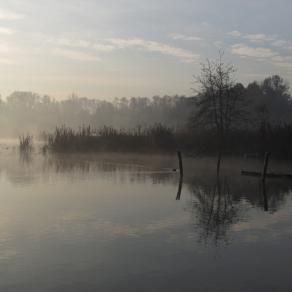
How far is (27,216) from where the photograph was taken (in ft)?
33.3

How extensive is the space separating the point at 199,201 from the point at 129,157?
58.6ft

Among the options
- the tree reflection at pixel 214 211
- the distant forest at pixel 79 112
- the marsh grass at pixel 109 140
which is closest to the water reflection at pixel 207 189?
the tree reflection at pixel 214 211

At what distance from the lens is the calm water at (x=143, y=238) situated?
613 centimetres

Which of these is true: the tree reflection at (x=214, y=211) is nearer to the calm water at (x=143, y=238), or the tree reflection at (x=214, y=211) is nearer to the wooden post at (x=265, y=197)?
the calm water at (x=143, y=238)

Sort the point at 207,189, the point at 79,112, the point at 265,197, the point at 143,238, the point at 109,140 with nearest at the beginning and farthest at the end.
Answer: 1. the point at 143,238
2. the point at 265,197
3. the point at 207,189
4. the point at 109,140
5. the point at 79,112

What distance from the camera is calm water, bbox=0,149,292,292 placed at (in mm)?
6129

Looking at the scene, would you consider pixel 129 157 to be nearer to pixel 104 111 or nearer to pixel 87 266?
pixel 87 266

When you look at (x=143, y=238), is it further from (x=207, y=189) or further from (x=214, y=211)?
(x=207, y=189)

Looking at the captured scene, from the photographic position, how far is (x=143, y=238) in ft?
27.2

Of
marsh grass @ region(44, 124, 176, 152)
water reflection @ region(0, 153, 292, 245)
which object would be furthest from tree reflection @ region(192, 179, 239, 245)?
marsh grass @ region(44, 124, 176, 152)

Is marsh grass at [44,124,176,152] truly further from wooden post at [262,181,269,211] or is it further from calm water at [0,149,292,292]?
calm water at [0,149,292,292]

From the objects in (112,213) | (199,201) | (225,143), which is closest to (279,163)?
(225,143)

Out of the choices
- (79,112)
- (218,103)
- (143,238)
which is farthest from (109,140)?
(79,112)

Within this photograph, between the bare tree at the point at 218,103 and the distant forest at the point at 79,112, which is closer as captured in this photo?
the bare tree at the point at 218,103
